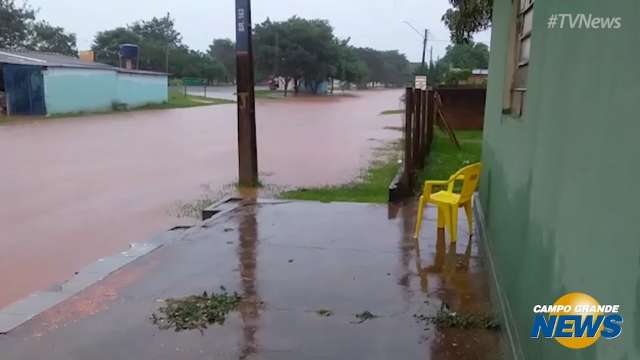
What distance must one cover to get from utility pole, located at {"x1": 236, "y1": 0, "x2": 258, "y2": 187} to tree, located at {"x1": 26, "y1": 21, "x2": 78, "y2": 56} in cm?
5203

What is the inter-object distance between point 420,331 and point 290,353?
2.72 ft

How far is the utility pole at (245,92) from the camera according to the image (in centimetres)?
881

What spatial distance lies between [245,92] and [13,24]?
47.7 metres

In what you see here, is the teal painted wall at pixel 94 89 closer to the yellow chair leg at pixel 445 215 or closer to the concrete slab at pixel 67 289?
the concrete slab at pixel 67 289

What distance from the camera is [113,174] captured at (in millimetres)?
10812

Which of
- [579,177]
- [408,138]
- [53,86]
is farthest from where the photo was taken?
[53,86]

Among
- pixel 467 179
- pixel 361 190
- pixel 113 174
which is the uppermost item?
pixel 467 179

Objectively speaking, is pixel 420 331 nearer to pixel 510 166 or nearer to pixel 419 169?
pixel 510 166

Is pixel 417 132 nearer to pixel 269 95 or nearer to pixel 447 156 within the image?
pixel 447 156

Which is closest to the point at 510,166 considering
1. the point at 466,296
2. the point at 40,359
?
the point at 466,296

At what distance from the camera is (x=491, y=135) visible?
6074 millimetres

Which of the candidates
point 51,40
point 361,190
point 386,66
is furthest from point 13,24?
point 386,66

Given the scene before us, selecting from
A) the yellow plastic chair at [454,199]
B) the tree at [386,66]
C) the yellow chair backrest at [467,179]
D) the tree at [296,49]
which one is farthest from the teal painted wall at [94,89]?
the tree at [386,66]

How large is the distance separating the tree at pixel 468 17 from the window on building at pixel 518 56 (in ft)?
18.6
